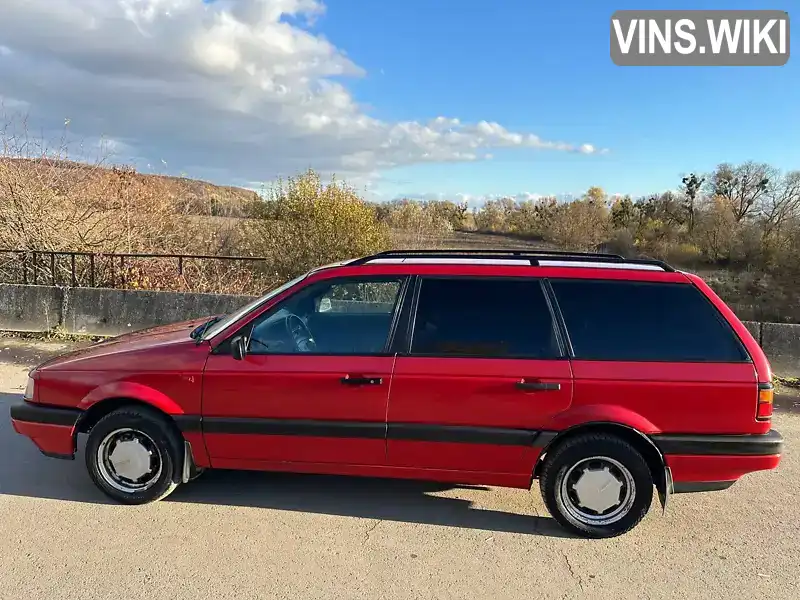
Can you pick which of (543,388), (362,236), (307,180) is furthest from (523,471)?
(307,180)

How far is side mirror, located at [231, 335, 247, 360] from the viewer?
353cm

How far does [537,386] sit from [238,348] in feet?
6.12

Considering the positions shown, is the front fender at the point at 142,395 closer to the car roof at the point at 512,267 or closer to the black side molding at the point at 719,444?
the car roof at the point at 512,267

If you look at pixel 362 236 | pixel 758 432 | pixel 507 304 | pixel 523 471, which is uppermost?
pixel 362 236

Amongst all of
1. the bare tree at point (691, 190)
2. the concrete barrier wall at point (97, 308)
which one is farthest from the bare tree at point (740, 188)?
the concrete barrier wall at point (97, 308)

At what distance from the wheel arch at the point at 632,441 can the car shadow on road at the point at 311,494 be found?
0.55 m

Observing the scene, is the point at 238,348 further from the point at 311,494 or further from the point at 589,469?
the point at 589,469

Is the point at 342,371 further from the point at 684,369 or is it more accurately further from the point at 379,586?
the point at 684,369

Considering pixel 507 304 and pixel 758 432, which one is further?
pixel 507 304

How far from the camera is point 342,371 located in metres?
3.46

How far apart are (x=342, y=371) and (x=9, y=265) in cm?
1012

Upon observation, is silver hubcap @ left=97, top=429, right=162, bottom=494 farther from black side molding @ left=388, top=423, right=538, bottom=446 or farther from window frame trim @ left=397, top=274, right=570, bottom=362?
window frame trim @ left=397, top=274, right=570, bottom=362

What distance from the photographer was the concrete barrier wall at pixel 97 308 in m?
8.99

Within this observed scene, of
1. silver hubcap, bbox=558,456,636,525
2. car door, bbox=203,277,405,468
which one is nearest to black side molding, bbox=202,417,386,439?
car door, bbox=203,277,405,468
